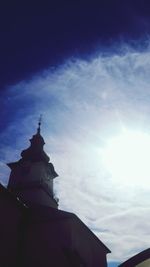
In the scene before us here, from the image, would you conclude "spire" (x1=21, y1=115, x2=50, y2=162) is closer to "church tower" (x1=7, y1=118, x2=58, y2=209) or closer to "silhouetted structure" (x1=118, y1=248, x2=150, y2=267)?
"church tower" (x1=7, y1=118, x2=58, y2=209)

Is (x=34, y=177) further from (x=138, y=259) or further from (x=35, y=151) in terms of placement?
(x=138, y=259)

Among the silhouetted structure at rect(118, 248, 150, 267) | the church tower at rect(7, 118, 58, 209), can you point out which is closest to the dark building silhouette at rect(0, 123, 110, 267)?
the church tower at rect(7, 118, 58, 209)

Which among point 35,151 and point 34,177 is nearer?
point 34,177

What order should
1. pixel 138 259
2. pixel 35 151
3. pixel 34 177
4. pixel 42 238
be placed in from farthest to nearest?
pixel 35 151 → pixel 34 177 → pixel 42 238 → pixel 138 259

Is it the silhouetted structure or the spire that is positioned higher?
the spire

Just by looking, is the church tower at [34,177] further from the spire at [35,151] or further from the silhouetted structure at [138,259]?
the silhouetted structure at [138,259]

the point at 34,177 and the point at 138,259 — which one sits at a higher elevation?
the point at 34,177

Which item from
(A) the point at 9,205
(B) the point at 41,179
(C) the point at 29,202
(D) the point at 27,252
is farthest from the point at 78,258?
(B) the point at 41,179

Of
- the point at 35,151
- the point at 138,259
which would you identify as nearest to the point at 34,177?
the point at 35,151

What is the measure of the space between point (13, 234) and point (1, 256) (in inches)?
59.3

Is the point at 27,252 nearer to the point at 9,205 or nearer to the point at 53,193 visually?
the point at 9,205

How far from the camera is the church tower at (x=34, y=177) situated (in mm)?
25016

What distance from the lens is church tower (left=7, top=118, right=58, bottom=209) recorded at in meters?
25.0

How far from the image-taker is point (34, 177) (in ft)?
87.5
